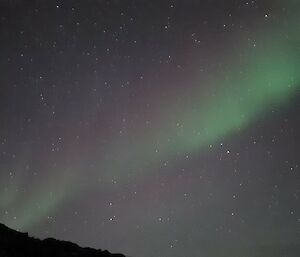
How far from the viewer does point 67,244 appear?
1569 inches

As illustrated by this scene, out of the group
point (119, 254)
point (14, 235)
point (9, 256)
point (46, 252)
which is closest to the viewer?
point (9, 256)

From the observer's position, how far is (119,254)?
137 ft

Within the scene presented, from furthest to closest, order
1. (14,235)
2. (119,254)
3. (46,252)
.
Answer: (119,254), (14,235), (46,252)

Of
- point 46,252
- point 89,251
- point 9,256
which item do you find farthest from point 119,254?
point 9,256

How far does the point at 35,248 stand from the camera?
3481 centimetres

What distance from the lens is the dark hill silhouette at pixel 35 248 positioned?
31.2m

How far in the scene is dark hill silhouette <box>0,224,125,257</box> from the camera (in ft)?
102

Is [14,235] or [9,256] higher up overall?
[14,235]

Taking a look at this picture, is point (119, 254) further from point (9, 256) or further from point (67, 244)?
point (9, 256)

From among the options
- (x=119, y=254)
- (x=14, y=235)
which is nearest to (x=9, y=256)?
(x=14, y=235)

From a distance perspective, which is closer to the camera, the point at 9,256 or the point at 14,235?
the point at 9,256

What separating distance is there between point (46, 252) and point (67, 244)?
5.53 m

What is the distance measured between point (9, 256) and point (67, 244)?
1245 cm

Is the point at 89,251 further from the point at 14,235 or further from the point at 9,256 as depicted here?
the point at 9,256
